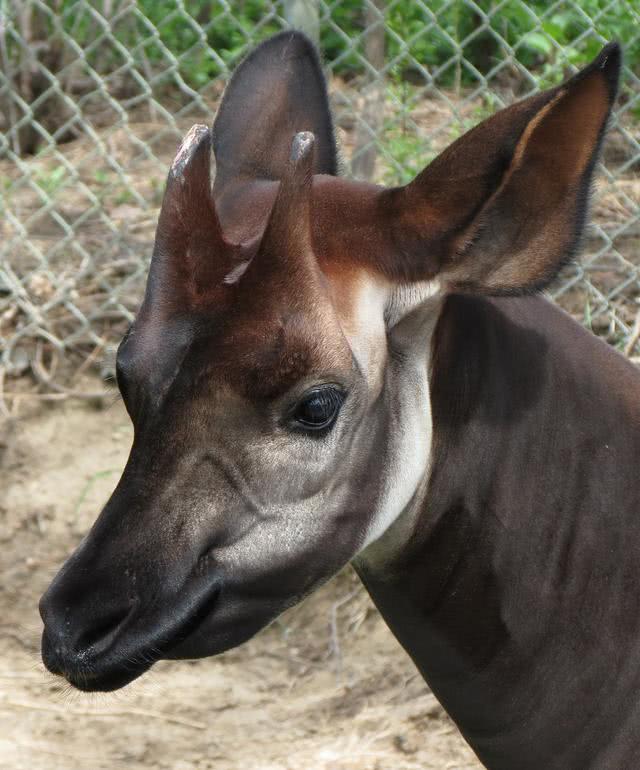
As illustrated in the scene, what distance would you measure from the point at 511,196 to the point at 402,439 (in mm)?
433

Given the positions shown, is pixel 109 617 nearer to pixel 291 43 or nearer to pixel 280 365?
pixel 280 365

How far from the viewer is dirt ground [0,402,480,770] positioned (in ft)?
12.0

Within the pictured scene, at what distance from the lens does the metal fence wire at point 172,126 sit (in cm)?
462

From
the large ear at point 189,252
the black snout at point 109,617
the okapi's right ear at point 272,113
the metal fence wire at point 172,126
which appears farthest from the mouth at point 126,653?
the metal fence wire at point 172,126

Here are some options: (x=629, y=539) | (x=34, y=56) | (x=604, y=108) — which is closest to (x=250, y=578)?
(x=629, y=539)

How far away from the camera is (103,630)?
1891mm

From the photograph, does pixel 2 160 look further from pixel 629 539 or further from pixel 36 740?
pixel 629 539

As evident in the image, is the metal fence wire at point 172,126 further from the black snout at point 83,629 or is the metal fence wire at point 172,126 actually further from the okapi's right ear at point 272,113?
the black snout at point 83,629

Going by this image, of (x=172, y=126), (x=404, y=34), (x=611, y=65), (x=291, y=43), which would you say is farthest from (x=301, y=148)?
(x=404, y=34)

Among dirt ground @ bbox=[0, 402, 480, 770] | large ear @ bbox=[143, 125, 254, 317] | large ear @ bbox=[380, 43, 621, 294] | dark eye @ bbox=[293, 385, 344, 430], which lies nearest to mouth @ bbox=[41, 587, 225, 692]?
dark eye @ bbox=[293, 385, 344, 430]

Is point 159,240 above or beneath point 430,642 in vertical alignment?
above

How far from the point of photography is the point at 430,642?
2.31 metres

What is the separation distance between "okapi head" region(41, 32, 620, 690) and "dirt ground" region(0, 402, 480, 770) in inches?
64.1

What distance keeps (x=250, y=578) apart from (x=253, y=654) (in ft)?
7.32
